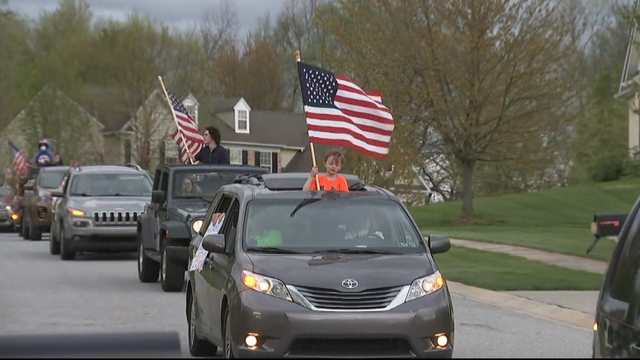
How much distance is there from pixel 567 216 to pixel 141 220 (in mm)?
30912

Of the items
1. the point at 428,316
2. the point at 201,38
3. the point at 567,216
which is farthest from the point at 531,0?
the point at 201,38

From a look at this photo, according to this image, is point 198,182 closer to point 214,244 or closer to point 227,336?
point 214,244

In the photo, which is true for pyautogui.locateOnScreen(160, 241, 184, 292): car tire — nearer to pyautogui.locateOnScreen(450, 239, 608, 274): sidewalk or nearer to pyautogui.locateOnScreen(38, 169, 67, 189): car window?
pyautogui.locateOnScreen(450, 239, 608, 274): sidewalk

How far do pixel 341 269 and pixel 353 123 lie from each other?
6.19 m

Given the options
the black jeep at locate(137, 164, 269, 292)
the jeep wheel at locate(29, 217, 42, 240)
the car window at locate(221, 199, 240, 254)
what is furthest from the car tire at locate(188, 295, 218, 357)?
the jeep wheel at locate(29, 217, 42, 240)

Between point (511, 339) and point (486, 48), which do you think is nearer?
point (511, 339)

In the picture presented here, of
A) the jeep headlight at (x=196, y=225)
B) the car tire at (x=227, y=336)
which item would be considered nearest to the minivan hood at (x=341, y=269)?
the car tire at (x=227, y=336)

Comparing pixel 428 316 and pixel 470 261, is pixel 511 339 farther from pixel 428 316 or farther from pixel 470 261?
pixel 470 261

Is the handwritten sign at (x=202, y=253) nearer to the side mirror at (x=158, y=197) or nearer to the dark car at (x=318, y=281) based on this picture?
the dark car at (x=318, y=281)

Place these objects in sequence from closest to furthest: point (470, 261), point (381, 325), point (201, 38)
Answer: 1. point (381, 325)
2. point (470, 261)
3. point (201, 38)

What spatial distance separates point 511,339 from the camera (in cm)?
1221

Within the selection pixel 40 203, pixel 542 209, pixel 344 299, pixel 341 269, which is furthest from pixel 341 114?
pixel 542 209

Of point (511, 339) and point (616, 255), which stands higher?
point (616, 255)

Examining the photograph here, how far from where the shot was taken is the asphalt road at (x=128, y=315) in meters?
11.8
